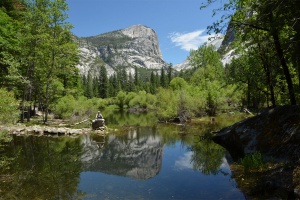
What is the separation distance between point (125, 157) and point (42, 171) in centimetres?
560

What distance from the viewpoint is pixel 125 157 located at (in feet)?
55.1

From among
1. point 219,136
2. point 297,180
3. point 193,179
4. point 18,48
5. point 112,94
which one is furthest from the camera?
point 112,94

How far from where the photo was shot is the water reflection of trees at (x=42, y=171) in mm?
9890

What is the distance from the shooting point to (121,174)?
13000 millimetres

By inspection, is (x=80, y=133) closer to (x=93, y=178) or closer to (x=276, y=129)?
(x=93, y=178)

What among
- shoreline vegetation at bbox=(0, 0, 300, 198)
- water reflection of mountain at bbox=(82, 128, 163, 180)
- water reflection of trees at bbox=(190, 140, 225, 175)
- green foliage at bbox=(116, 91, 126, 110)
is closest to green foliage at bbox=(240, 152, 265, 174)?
shoreline vegetation at bbox=(0, 0, 300, 198)

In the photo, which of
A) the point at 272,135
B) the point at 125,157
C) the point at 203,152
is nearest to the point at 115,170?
the point at 125,157

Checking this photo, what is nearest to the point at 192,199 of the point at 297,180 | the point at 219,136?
the point at 297,180

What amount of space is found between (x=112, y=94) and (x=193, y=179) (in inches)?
4325

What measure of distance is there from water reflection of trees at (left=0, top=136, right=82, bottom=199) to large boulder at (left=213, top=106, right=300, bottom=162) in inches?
341

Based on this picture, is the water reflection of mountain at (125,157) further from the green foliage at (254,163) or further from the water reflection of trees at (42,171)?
the green foliage at (254,163)

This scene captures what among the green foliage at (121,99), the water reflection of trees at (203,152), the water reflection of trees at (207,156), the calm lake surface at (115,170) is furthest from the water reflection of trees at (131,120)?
the green foliage at (121,99)

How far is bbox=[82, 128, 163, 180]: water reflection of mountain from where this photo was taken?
13.6 meters

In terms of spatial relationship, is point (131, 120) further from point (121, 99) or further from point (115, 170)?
point (121, 99)
